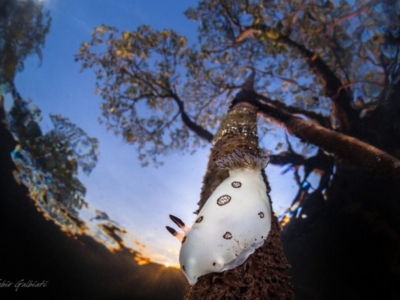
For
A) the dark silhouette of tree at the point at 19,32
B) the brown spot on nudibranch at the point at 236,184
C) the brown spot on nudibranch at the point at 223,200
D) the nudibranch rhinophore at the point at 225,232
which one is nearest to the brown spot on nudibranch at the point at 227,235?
the nudibranch rhinophore at the point at 225,232

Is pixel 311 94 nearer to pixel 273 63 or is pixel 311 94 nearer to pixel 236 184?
pixel 273 63

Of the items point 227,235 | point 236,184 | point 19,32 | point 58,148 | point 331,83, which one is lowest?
point 227,235

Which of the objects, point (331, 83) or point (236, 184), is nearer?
point (236, 184)

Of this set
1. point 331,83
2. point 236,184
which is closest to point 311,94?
point 331,83

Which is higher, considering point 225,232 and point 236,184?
point 236,184

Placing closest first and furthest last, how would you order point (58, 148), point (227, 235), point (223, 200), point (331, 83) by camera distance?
point (227, 235) → point (223, 200) → point (331, 83) → point (58, 148)

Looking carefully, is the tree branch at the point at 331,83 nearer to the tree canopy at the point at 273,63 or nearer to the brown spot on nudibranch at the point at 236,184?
the tree canopy at the point at 273,63

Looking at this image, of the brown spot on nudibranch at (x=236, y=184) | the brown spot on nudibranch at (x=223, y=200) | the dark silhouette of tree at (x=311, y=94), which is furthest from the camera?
the dark silhouette of tree at (x=311, y=94)

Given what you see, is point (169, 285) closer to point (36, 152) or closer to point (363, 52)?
point (36, 152)
